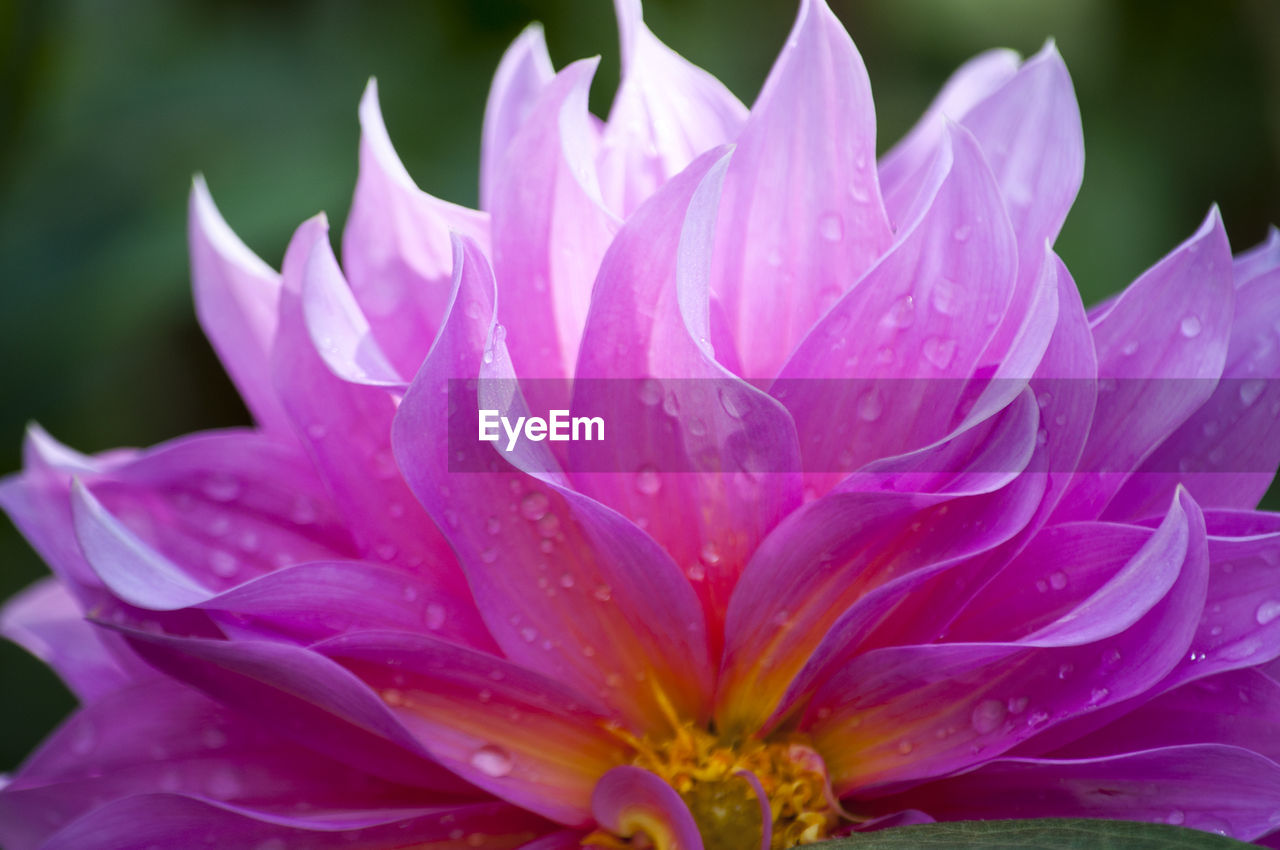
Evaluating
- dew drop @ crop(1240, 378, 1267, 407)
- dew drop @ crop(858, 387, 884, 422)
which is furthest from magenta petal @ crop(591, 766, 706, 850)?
dew drop @ crop(1240, 378, 1267, 407)

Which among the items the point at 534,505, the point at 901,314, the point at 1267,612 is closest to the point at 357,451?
the point at 534,505

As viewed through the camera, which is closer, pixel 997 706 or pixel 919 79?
pixel 997 706

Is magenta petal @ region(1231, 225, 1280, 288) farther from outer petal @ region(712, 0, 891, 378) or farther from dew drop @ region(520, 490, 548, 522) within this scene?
dew drop @ region(520, 490, 548, 522)

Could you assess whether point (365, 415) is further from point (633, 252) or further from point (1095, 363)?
point (1095, 363)

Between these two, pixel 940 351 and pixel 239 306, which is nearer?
pixel 940 351

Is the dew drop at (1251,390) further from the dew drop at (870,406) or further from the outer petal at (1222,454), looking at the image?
the dew drop at (870,406)

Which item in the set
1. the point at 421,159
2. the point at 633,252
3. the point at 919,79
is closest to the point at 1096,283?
the point at 919,79

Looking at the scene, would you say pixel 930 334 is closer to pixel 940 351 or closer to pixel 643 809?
pixel 940 351

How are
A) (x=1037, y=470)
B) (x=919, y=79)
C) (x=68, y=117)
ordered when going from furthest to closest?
1. (x=919, y=79)
2. (x=68, y=117)
3. (x=1037, y=470)
